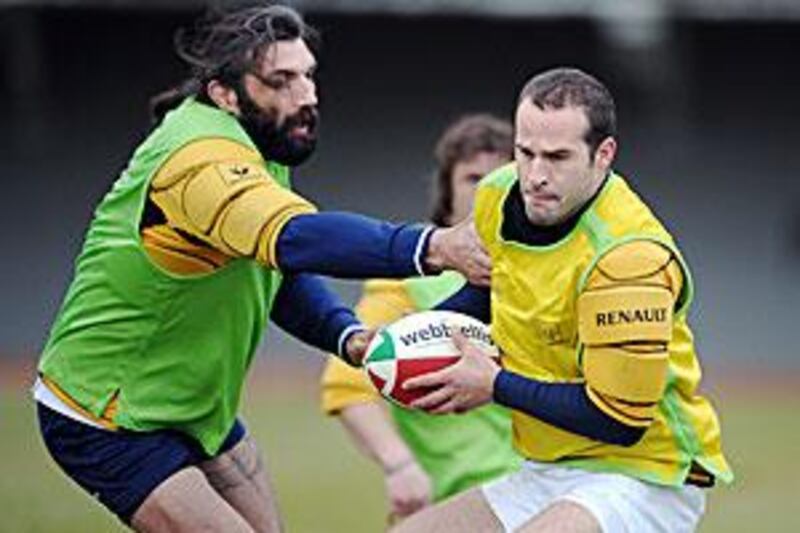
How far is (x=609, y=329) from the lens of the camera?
6375mm

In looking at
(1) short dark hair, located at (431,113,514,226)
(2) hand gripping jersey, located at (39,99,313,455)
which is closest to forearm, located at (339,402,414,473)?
(1) short dark hair, located at (431,113,514,226)

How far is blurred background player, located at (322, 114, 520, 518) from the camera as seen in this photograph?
8.92 m

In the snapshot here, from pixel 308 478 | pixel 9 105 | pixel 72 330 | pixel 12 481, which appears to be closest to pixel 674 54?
pixel 9 105

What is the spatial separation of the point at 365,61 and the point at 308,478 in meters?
15.0

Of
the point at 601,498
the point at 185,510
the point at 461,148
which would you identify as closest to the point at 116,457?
the point at 185,510

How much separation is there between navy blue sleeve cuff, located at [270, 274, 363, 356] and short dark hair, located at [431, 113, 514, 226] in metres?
1.29

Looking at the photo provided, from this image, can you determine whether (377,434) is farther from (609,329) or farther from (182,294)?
(609,329)

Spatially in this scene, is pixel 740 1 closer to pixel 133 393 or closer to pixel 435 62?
pixel 435 62

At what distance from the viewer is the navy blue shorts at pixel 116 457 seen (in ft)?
23.1

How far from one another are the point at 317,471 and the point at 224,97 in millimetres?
9618

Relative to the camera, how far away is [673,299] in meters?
6.48

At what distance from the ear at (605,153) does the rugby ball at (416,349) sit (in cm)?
78

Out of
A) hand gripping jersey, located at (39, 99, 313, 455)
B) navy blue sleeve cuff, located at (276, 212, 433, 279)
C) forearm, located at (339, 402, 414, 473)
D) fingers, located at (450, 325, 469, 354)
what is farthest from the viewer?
forearm, located at (339, 402, 414, 473)

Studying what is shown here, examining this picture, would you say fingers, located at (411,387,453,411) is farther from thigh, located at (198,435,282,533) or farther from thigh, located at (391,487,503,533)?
thigh, located at (198,435,282,533)
